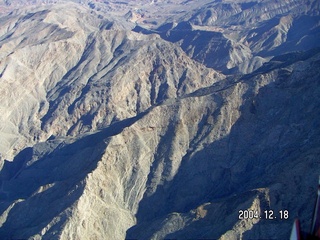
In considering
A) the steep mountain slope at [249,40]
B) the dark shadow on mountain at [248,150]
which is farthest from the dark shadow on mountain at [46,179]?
the steep mountain slope at [249,40]

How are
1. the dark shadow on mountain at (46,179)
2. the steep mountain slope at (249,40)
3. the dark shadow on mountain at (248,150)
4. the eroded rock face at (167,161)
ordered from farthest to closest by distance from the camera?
the steep mountain slope at (249,40) < the dark shadow on mountain at (248,150) < the dark shadow on mountain at (46,179) < the eroded rock face at (167,161)

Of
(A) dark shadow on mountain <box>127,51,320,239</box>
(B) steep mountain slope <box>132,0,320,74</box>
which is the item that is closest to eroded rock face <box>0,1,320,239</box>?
(A) dark shadow on mountain <box>127,51,320,239</box>

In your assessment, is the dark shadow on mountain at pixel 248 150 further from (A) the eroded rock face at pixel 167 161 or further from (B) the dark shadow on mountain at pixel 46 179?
(B) the dark shadow on mountain at pixel 46 179

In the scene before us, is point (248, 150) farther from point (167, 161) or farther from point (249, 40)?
point (249, 40)

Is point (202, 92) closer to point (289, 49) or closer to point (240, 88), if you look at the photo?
point (240, 88)

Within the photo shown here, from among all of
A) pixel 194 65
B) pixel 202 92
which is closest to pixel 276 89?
pixel 202 92

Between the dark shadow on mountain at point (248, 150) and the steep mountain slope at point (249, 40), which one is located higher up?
the steep mountain slope at point (249, 40)

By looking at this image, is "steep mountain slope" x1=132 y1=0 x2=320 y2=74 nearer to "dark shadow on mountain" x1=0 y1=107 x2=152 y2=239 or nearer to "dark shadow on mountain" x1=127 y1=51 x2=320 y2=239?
"dark shadow on mountain" x1=127 y1=51 x2=320 y2=239

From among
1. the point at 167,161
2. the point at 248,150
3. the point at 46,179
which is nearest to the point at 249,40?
the point at 248,150
